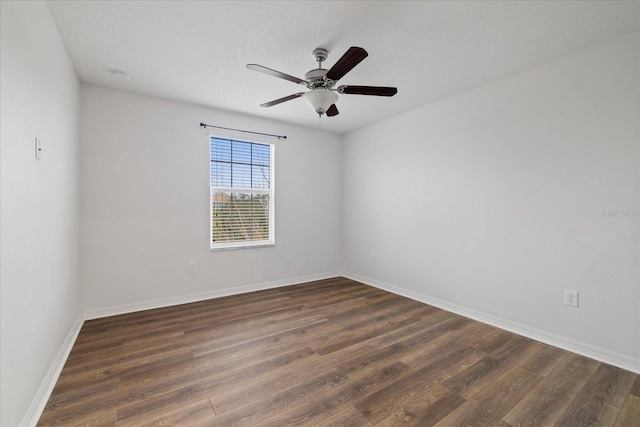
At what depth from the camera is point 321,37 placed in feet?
7.09

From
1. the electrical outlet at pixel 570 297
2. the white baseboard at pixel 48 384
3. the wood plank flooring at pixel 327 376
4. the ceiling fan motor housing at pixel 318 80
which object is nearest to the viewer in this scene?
the white baseboard at pixel 48 384

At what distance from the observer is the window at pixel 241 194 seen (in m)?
3.84

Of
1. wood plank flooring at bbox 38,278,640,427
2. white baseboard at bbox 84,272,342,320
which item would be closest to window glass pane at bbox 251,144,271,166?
white baseboard at bbox 84,272,342,320

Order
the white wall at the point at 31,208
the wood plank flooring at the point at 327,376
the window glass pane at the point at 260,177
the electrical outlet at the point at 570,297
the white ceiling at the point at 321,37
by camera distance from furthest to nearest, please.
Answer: the window glass pane at the point at 260,177, the electrical outlet at the point at 570,297, the white ceiling at the point at 321,37, the wood plank flooring at the point at 327,376, the white wall at the point at 31,208

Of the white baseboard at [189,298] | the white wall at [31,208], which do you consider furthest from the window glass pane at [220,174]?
the white wall at [31,208]

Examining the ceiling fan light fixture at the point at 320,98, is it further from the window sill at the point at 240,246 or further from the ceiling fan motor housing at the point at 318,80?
the window sill at the point at 240,246

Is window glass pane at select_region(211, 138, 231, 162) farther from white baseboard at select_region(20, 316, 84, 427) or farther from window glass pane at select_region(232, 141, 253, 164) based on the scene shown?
white baseboard at select_region(20, 316, 84, 427)

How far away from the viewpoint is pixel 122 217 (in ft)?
10.4

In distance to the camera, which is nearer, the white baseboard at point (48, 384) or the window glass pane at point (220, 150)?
the white baseboard at point (48, 384)

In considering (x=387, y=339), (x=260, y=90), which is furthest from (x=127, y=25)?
(x=387, y=339)

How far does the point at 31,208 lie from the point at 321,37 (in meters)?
2.17

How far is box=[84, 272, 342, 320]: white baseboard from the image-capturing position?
10.1ft

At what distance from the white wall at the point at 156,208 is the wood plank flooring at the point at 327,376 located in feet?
1.75

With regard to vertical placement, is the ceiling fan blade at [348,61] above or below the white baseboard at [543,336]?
above
